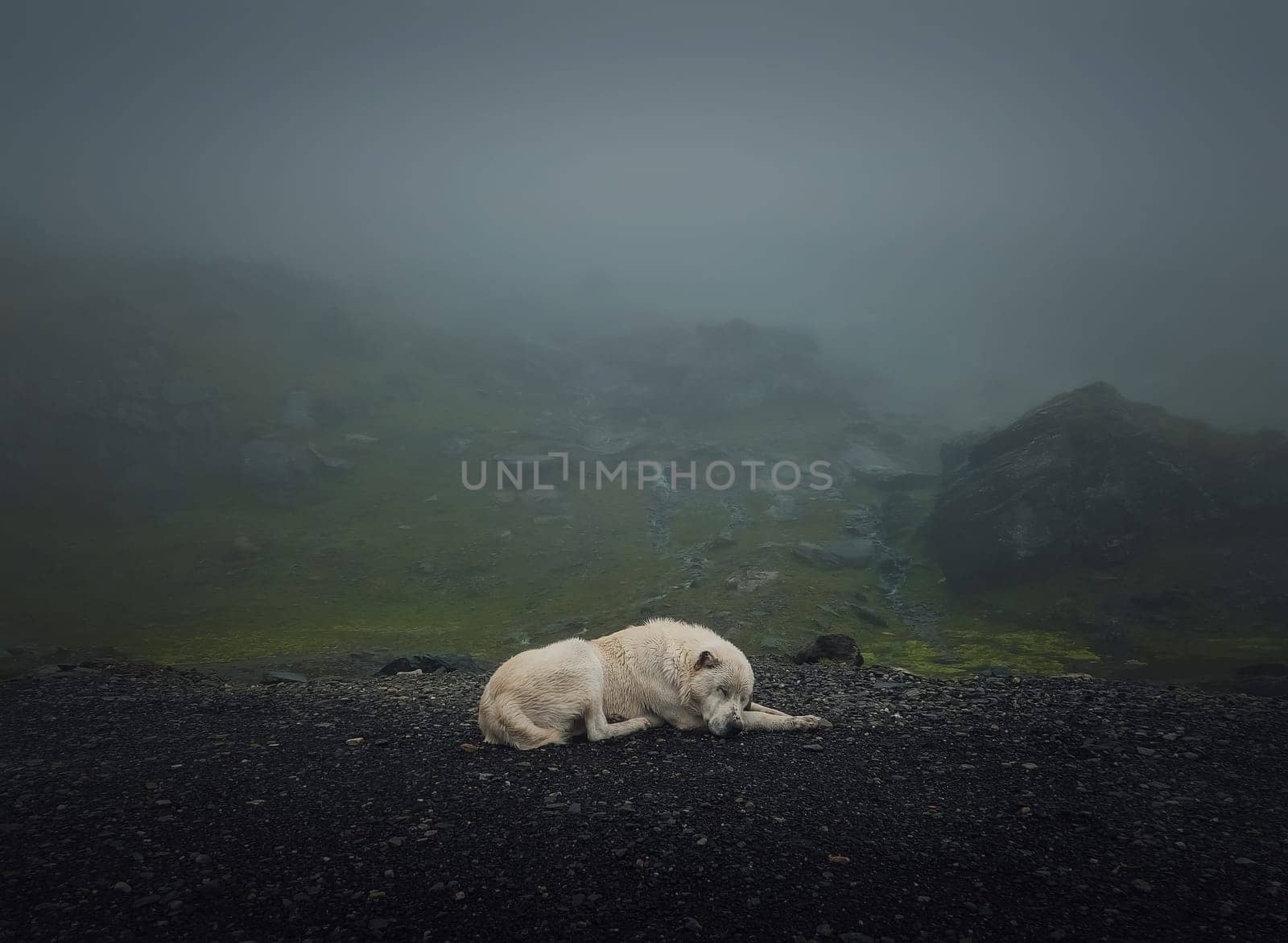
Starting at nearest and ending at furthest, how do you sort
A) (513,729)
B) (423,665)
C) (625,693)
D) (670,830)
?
(670,830), (513,729), (625,693), (423,665)

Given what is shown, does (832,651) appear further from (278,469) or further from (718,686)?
(278,469)

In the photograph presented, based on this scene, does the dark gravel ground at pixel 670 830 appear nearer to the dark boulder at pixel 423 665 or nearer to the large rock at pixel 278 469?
the dark boulder at pixel 423 665

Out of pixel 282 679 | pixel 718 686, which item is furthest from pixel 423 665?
pixel 718 686

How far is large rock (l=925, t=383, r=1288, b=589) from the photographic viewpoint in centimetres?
4516

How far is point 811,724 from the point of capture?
9.81m

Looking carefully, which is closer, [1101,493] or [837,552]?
[1101,493]

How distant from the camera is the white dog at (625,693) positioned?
9414 mm

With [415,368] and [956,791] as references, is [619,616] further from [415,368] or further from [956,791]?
[415,368]

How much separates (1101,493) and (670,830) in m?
54.4

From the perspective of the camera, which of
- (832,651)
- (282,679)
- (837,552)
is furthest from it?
(837,552)

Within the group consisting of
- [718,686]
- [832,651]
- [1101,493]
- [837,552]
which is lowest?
[837,552]

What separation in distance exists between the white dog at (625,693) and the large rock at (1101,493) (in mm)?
44300

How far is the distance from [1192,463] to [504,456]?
67275 mm

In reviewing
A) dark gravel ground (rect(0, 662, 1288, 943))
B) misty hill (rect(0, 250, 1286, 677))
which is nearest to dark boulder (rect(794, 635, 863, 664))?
dark gravel ground (rect(0, 662, 1288, 943))
